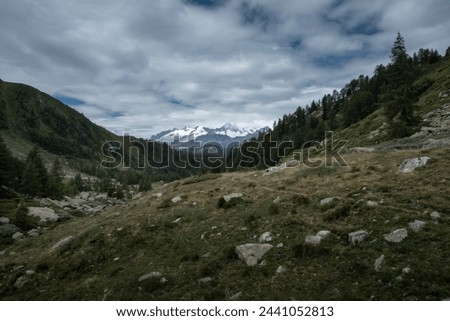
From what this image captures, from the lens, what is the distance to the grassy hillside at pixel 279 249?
420 inches

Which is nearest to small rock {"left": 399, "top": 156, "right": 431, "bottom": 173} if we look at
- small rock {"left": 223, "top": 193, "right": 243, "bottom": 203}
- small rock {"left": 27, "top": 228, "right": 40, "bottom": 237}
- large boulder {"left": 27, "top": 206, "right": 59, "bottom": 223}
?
small rock {"left": 223, "top": 193, "right": 243, "bottom": 203}

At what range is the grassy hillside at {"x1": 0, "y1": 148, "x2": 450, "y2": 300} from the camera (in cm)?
1067

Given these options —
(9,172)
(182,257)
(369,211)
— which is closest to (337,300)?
(369,211)

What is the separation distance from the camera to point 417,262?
10.5 m

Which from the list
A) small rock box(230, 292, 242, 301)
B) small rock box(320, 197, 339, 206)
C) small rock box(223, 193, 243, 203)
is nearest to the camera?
small rock box(230, 292, 242, 301)

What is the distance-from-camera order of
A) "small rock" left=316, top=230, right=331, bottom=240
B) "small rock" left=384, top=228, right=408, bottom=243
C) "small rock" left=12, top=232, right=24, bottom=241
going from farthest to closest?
"small rock" left=12, top=232, right=24, bottom=241, "small rock" left=316, top=230, right=331, bottom=240, "small rock" left=384, top=228, right=408, bottom=243

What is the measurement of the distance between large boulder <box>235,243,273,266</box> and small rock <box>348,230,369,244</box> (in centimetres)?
376

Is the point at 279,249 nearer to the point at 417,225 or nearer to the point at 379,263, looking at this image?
the point at 379,263

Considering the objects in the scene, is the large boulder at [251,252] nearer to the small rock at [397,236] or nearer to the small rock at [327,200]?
the small rock at [397,236]

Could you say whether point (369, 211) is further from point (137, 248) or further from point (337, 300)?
point (137, 248)

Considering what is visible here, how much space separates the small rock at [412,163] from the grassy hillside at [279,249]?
451 mm

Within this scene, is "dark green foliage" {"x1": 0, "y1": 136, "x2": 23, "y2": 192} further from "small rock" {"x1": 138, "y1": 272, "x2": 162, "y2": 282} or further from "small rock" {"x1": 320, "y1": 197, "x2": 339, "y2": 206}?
"small rock" {"x1": 320, "y1": 197, "x2": 339, "y2": 206}

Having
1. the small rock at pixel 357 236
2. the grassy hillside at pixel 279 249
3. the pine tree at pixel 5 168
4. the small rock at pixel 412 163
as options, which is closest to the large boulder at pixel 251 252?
the grassy hillside at pixel 279 249

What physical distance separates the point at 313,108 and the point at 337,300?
19631 cm
